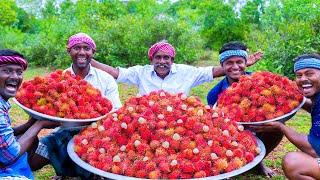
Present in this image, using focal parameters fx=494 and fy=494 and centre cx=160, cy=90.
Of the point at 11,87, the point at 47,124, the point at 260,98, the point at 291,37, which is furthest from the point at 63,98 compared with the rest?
the point at 291,37

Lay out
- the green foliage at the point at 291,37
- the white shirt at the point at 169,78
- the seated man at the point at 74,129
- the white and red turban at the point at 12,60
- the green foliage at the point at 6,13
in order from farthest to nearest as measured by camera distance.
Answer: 1. the green foliage at the point at 6,13
2. the green foliage at the point at 291,37
3. the white shirt at the point at 169,78
4. the seated man at the point at 74,129
5. the white and red turban at the point at 12,60

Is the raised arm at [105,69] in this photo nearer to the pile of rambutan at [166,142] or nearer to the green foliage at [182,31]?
the pile of rambutan at [166,142]

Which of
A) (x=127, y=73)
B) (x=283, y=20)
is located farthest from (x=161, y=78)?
(x=283, y=20)

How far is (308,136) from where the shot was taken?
12.5ft

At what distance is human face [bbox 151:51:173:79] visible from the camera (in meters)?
4.68

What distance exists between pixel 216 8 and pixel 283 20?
16.1 feet

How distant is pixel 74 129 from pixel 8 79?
3.74 feet

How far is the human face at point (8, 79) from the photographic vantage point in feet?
11.1

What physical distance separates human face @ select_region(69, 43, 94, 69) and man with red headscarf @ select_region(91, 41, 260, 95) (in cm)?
43

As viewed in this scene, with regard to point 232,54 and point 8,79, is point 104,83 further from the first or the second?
point 8,79

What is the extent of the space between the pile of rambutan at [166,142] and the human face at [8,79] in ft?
1.91

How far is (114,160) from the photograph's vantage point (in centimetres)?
319

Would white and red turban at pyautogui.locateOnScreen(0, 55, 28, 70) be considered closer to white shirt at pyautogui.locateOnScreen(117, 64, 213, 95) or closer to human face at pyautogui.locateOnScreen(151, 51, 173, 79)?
human face at pyautogui.locateOnScreen(151, 51, 173, 79)

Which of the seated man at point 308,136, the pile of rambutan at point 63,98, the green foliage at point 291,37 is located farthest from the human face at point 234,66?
the green foliage at point 291,37
